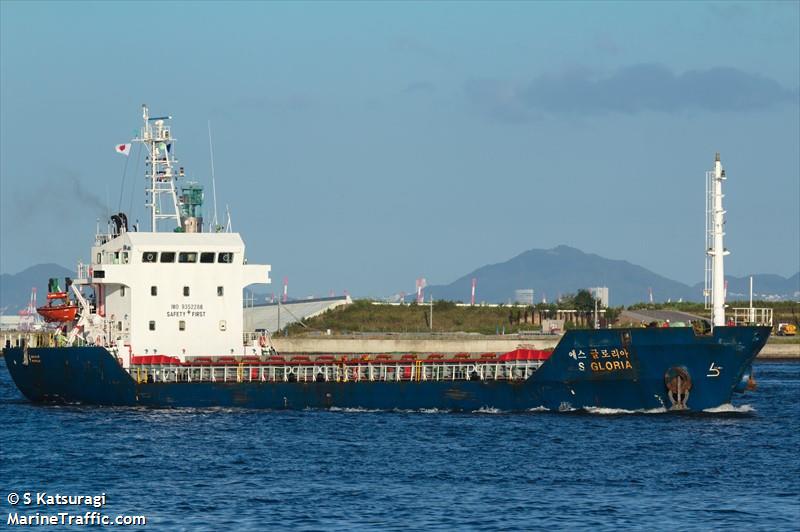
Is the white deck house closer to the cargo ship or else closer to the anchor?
the cargo ship

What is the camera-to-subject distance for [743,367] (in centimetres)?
4291

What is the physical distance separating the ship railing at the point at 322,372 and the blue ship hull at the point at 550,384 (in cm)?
60

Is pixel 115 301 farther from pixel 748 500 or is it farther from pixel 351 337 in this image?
pixel 351 337

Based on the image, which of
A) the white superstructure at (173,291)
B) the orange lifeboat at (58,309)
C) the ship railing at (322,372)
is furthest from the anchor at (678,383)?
the orange lifeboat at (58,309)

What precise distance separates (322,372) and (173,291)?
6305 millimetres

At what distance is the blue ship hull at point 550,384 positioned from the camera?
42594mm

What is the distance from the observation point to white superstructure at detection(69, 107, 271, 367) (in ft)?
164

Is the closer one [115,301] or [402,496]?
[402,496]

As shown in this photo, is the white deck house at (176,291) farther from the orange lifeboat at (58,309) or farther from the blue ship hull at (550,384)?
the orange lifeboat at (58,309)

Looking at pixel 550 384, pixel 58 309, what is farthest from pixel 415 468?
pixel 58 309

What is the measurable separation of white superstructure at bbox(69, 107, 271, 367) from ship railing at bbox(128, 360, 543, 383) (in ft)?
4.36

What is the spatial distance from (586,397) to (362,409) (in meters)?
7.76

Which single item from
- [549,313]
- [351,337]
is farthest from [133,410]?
[549,313]

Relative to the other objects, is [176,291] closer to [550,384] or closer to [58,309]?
[58,309]
